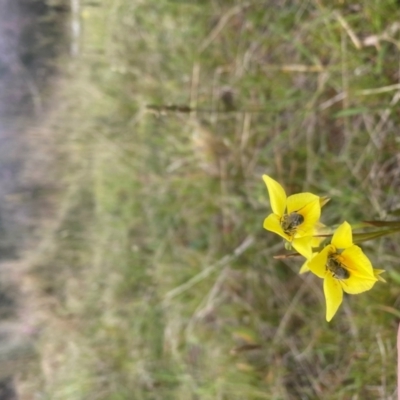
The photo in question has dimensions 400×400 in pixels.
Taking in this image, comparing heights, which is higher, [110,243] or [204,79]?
[204,79]

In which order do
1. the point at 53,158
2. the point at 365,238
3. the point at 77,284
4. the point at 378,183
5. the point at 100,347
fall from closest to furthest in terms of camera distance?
the point at 365,238 < the point at 378,183 < the point at 100,347 < the point at 77,284 < the point at 53,158

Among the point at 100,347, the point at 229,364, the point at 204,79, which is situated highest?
the point at 204,79

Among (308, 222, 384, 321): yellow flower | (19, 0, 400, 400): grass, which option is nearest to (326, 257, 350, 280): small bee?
(308, 222, 384, 321): yellow flower

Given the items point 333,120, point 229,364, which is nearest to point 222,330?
point 229,364

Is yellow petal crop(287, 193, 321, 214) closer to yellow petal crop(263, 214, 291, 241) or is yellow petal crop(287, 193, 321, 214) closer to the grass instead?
yellow petal crop(263, 214, 291, 241)

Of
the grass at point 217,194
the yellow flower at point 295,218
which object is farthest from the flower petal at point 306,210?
the grass at point 217,194

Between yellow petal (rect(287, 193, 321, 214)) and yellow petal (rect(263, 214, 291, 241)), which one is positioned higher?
yellow petal (rect(287, 193, 321, 214))

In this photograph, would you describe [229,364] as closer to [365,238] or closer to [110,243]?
[110,243]

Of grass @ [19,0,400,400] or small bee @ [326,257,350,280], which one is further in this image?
grass @ [19,0,400,400]
